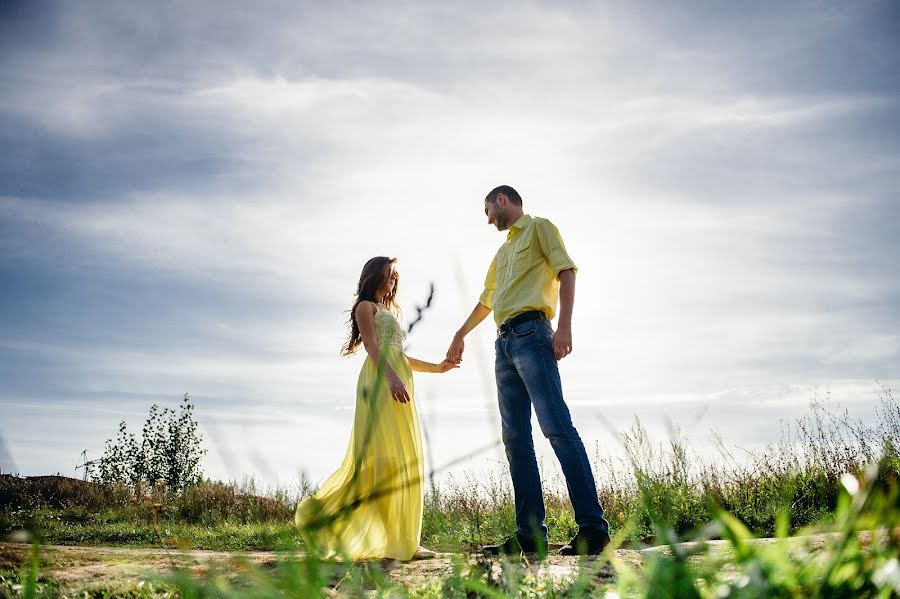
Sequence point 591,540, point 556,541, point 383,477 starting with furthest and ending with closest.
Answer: point 556,541, point 383,477, point 591,540

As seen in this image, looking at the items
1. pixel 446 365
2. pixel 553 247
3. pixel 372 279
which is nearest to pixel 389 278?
pixel 372 279

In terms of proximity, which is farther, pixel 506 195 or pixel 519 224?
pixel 506 195

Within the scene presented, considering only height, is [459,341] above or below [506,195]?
below

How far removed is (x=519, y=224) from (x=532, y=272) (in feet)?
1.62

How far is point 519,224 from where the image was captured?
4.91m

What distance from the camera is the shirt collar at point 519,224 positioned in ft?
15.9

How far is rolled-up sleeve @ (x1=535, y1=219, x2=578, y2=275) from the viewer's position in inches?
176

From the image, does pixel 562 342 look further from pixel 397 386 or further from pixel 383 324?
pixel 383 324

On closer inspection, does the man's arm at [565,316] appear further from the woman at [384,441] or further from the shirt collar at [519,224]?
the woman at [384,441]

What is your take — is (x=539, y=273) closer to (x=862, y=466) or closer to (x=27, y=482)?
(x=862, y=466)

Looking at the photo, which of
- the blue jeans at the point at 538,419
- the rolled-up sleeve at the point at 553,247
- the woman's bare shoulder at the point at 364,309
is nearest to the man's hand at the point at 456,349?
the blue jeans at the point at 538,419

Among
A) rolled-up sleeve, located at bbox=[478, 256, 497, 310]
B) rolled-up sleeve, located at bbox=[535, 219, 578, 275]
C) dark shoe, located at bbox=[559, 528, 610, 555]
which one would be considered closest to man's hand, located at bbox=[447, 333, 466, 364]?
rolled-up sleeve, located at bbox=[478, 256, 497, 310]

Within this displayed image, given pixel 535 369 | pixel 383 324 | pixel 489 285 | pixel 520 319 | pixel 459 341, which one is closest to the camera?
pixel 535 369

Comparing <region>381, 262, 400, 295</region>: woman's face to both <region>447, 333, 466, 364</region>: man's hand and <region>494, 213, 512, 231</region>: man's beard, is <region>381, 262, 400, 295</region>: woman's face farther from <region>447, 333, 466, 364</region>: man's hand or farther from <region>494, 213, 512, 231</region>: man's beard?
<region>494, 213, 512, 231</region>: man's beard
